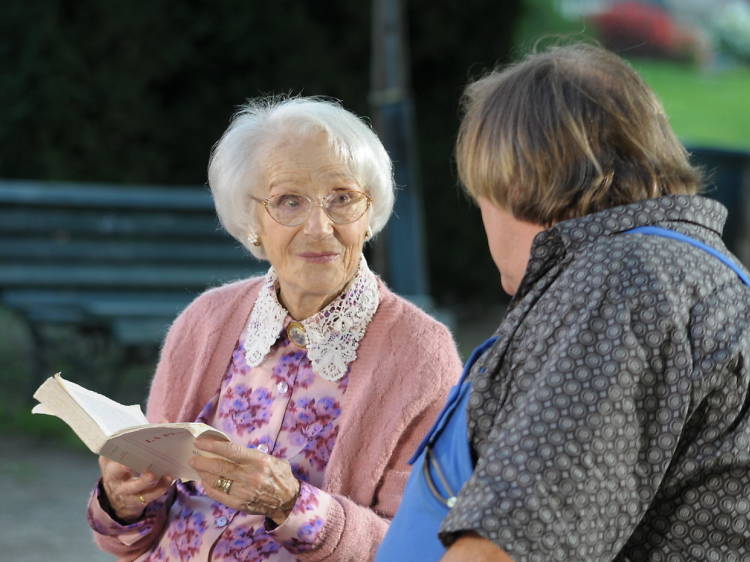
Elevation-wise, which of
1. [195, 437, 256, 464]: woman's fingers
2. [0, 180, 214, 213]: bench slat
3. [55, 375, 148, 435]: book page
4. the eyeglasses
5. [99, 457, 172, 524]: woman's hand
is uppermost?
[0, 180, 214, 213]: bench slat

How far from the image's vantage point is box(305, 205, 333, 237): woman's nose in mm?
2682

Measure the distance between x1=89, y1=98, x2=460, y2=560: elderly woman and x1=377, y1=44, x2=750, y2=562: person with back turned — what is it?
831 mm

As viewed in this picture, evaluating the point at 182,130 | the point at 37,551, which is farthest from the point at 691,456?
the point at 182,130

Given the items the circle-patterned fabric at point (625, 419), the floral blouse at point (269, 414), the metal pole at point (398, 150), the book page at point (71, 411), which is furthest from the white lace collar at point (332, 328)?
the metal pole at point (398, 150)

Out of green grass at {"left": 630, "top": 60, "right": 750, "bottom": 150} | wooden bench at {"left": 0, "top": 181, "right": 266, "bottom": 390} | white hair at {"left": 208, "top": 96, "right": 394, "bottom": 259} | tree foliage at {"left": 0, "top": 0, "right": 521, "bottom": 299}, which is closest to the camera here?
white hair at {"left": 208, "top": 96, "right": 394, "bottom": 259}

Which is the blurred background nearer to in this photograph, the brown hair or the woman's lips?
the woman's lips

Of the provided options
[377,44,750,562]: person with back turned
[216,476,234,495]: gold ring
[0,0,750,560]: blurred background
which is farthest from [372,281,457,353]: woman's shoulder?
[0,0,750,560]: blurred background

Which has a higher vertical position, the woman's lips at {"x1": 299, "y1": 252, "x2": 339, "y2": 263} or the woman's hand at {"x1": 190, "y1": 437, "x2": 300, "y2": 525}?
the woman's lips at {"x1": 299, "y1": 252, "x2": 339, "y2": 263}

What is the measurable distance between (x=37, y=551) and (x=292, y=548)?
8.40 ft

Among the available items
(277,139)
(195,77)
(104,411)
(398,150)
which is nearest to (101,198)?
(398,150)

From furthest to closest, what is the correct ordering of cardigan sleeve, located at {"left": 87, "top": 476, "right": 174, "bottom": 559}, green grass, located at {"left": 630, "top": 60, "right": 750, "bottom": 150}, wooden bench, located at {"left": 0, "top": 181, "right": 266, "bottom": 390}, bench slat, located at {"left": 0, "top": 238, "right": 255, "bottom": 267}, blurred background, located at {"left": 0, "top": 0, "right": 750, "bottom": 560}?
green grass, located at {"left": 630, "top": 60, "right": 750, "bottom": 150}
bench slat, located at {"left": 0, "top": 238, "right": 255, "bottom": 267}
wooden bench, located at {"left": 0, "top": 181, "right": 266, "bottom": 390}
blurred background, located at {"left": 0, "top": 0, "right": 750, "bottom": 560}
cardigan sleeve, located at {"left": 87, "top": 476, "right": 174, "bottom": 559}

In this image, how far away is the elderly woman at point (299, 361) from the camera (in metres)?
2.57

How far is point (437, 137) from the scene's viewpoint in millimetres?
9242

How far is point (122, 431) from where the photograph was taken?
2.16m
